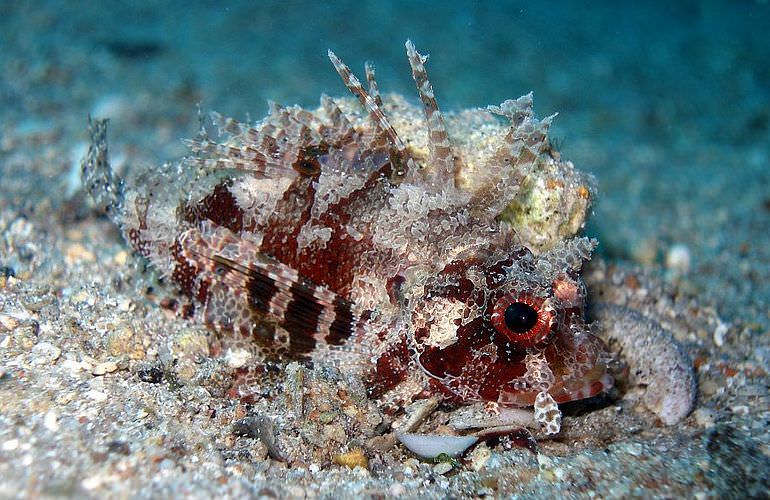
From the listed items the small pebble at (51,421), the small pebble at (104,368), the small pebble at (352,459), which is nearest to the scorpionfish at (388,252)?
the small pebble at (352,459)

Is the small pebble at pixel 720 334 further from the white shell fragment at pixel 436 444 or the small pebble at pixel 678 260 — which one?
the white shell fragment at pixel 436 444

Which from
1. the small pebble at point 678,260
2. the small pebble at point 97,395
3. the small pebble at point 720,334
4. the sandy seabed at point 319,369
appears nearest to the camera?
the sandy seabed at point 319,369

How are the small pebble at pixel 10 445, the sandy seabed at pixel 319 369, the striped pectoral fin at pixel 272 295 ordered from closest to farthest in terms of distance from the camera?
the small pebble at pixel 10 445, the sandy seabed at pixel 319 369, the striped pectoral fin at pixel 272 295

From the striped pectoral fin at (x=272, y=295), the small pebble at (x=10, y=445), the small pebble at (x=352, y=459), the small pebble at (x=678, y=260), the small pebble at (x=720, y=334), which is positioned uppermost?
the small pebble at (x=678, y=260)

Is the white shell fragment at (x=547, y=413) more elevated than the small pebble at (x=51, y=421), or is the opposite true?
the small pebble at (x=51, y=421)

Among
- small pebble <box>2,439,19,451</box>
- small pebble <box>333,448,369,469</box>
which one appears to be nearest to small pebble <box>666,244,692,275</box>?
small pebble <box>333,448,369,469</box>

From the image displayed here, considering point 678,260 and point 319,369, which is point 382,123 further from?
point 678,260

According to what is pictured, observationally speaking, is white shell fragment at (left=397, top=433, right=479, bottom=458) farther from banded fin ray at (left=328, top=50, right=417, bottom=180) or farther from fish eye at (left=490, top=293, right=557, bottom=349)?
banded fin ray at (left=328, top=50, right=417, bottom=180)

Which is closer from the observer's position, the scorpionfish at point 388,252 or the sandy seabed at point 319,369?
A: the sandy seabed at point 319,369
